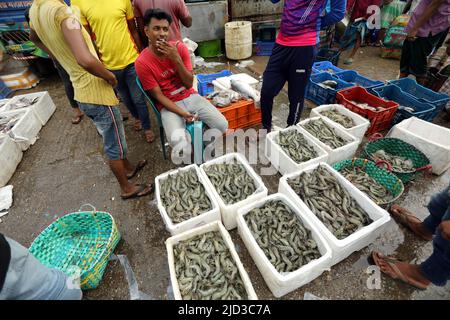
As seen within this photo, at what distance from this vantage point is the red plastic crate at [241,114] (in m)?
4.26

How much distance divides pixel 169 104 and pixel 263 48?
228 inches

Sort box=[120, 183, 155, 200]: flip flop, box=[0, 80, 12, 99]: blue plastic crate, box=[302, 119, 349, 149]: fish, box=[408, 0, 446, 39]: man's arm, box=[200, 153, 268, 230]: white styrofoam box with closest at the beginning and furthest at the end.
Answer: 1. box=[200, 153, 268, 230]: white styrofoam box
2. box=[120, 183, 155, 200]: flip flop
3. box=[302, 119, 349, 149]: fish
4. box=[408, 0, 446, 39]: man's arm
5. box=[0, 80, 12, 99]: blue plastic crate

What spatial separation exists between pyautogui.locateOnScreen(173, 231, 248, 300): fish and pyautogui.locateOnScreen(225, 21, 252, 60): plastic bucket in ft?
21.1

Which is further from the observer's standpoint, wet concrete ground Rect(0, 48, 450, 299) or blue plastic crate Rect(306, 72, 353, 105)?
blue plastic crate Rect(306, 72, 353, 105)

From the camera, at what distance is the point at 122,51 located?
11.8 ft

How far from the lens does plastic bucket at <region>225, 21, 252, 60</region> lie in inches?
278

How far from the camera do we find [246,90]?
4.54 meters

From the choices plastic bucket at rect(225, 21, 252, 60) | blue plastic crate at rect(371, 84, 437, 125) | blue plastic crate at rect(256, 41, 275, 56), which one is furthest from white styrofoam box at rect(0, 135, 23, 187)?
blue plastic crate at rect(256, 41, 275, 56)

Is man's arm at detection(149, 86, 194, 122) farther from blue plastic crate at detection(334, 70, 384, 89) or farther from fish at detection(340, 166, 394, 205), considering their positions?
blue plastic crate at detection(334, 70, 384, 89)

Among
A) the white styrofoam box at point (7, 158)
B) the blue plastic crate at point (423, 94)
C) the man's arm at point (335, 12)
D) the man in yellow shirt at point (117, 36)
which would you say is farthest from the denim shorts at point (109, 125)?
the blue plastic crate at point (423, 94)

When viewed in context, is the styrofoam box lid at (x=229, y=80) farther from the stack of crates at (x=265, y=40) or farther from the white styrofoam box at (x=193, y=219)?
the stack of crates at (x=265, y=40)

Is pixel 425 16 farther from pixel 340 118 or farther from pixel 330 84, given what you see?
pixel 340 118

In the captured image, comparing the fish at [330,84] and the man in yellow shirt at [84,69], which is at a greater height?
the man in yellow shirt at [84,69]

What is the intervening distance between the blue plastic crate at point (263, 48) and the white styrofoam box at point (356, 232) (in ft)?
20.8
